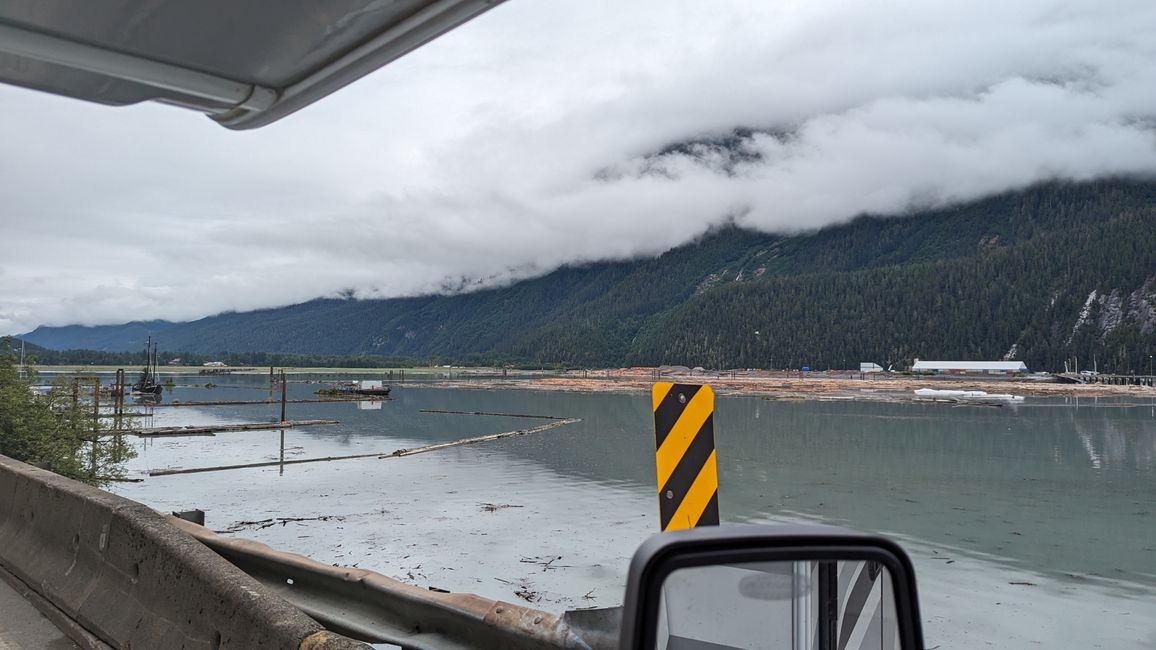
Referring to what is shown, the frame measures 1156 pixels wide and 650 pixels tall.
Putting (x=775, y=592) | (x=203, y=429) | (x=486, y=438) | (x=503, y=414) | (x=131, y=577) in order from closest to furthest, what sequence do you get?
(x=775, y=592), (x=131, y=577), (x=486, y=438), (x=203, y=429), (x=503, y=414)

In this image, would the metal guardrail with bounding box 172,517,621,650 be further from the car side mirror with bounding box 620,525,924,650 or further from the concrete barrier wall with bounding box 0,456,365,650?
the car side mirror with bounding box 620,525,924,650

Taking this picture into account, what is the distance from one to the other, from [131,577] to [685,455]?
3827mm

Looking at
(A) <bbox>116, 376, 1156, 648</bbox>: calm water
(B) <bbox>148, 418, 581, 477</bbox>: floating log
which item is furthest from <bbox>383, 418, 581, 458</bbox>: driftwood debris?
(A) <bbox>116, 376, 1156, 648</bbox>: calm water

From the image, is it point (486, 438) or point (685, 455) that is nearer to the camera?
point (685, 455)

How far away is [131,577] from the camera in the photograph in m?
5.20

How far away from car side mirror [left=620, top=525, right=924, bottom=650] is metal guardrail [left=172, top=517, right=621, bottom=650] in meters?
3.27

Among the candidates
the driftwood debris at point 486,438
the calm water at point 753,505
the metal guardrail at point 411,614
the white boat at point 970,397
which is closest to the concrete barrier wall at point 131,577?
the metal guardrail at point 411,614

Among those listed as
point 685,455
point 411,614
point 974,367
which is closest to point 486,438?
point 411,614

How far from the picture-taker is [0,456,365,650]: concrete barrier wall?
384 cm

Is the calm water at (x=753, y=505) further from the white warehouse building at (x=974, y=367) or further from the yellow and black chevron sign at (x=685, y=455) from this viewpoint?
the white warehouse building at (x=974, y=367)

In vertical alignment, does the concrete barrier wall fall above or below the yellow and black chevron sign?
below

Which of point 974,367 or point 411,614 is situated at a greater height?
point 974,367

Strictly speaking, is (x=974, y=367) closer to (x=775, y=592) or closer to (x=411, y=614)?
(x=411, y=614)

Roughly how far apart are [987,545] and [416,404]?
55417 millimetres
